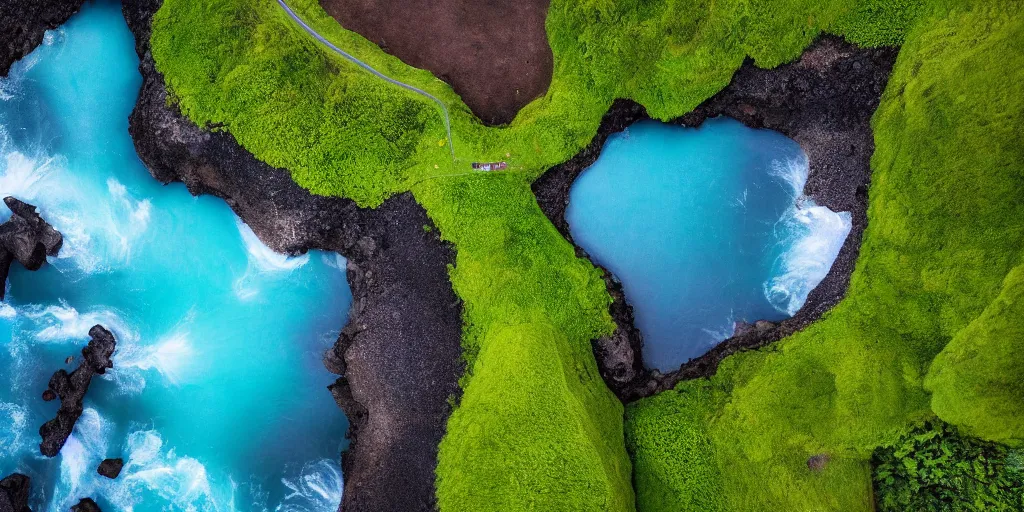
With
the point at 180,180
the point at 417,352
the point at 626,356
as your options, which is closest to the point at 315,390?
the point at 417,352

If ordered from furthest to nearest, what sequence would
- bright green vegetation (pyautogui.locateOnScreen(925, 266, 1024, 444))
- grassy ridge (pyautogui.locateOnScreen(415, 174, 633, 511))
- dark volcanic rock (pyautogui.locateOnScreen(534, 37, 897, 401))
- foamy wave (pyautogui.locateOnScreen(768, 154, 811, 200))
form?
foamy wave (pyautogui.locateOnScreen(768, 154, 811, 200)) < dark volcanic rock (pyautogui.locateOnScreen(534, 37, 897, 401)) < grassy ridge (pyautogui.locateOnScreen(415, 174, 633, 511)) < bright green vegetation (pyautogui.locateOnScreen(925, 266, 1024, 444))

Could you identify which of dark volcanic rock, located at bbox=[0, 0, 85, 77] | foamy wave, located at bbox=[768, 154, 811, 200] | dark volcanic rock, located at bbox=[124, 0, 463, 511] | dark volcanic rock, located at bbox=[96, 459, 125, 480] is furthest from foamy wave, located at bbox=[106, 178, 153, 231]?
foamy wave, located at bbox=[768, 154, 811, 200]

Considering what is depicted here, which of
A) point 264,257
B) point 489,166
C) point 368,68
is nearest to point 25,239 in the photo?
point 264,257

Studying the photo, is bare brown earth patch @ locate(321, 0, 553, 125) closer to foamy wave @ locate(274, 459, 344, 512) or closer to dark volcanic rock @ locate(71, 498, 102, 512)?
foamy wave @ locate(274, 459, 344, 512)

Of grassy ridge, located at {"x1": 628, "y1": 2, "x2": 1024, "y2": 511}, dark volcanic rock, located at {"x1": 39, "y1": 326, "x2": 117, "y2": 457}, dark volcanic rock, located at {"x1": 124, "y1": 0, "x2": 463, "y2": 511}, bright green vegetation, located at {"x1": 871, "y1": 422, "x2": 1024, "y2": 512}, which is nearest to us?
bright green vegetation, located at {"x1": 871, "y1": 422, "x2": 1024, "y2": 512}

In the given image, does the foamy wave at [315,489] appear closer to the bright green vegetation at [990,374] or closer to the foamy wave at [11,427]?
the foamy wave at [11,427]

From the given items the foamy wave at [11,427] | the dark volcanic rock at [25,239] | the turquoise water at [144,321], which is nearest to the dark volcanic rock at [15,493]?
the turquoise water at [144,321]
